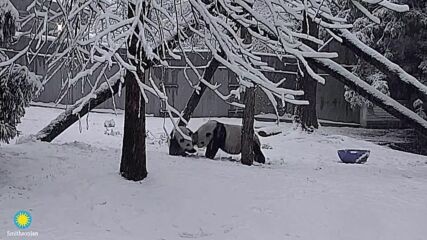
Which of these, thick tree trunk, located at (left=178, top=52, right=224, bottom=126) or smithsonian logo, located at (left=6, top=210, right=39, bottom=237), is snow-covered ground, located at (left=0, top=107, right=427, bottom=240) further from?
thick tree trunk, located at (left=178, top=52, right=224, bottom=126)

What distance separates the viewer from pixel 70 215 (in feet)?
15.0

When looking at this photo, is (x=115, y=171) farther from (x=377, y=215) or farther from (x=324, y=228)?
(x=377, y=215)

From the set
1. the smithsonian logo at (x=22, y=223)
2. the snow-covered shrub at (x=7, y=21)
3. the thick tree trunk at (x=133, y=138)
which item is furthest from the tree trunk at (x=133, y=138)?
the smithsonian logo at (x=22, y=223)

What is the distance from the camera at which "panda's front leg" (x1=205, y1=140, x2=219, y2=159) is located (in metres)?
8.73

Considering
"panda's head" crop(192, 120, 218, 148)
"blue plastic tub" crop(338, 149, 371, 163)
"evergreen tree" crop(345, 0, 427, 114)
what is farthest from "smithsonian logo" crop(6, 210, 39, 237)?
"evergreen tree" crop(345, 0, 427, 114)

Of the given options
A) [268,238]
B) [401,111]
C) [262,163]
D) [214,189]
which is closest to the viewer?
[268,238]

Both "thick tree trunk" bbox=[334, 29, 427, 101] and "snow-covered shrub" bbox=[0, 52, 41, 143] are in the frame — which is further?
"thick tree trunk" bbox=[334, 29, 427, 101]

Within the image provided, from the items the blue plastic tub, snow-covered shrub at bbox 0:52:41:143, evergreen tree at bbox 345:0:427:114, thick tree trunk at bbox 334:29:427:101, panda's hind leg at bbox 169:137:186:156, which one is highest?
evergreen tree at bbox 345:0:427:114

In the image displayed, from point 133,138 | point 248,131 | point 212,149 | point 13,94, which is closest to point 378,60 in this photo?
point 248,131

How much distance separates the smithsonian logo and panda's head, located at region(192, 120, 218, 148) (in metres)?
4.55

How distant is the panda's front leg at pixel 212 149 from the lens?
28.7ft

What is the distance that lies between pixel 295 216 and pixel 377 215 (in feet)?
2.95

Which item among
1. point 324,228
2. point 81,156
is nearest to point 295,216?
point 324,228

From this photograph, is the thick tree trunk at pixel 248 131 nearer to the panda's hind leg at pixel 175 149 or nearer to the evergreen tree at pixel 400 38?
the panda's hind leg at pixel 175 149
